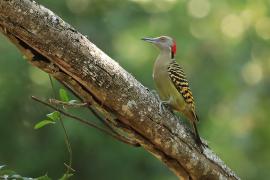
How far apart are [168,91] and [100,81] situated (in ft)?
6.82

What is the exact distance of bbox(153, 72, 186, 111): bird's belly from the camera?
266 inches

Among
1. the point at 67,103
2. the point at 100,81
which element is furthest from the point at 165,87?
the point at 100,81

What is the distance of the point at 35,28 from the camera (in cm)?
473

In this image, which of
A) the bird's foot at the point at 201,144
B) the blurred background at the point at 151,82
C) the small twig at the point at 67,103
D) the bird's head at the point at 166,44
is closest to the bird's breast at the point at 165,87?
the bird's head at the point at 166,44

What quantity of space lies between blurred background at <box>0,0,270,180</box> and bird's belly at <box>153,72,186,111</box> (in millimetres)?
5577

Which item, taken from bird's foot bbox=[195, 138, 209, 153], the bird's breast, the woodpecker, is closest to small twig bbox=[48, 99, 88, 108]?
bird's foot bbox=[195, 138, 209, 153]

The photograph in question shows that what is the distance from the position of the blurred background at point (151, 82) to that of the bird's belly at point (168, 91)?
18.3ft

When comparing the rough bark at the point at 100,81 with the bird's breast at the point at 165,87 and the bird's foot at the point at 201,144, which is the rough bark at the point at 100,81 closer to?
the bird's foot at the point at 201,144

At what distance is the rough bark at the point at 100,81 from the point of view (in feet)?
15.5

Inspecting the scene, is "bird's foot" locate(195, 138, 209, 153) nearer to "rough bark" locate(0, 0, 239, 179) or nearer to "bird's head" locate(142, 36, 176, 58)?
"rough bark" locate(0, 0, 239, 179)

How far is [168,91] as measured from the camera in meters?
6.97

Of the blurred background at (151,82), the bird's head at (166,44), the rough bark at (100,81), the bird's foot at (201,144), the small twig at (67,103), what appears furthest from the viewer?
the blurred background at (151,82)

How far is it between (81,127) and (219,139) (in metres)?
2.49

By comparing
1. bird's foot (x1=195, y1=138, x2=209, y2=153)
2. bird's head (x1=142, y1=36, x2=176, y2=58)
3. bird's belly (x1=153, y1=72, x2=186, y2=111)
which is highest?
bird's head (x1=142, y1=36, x2=176, y2=58)
